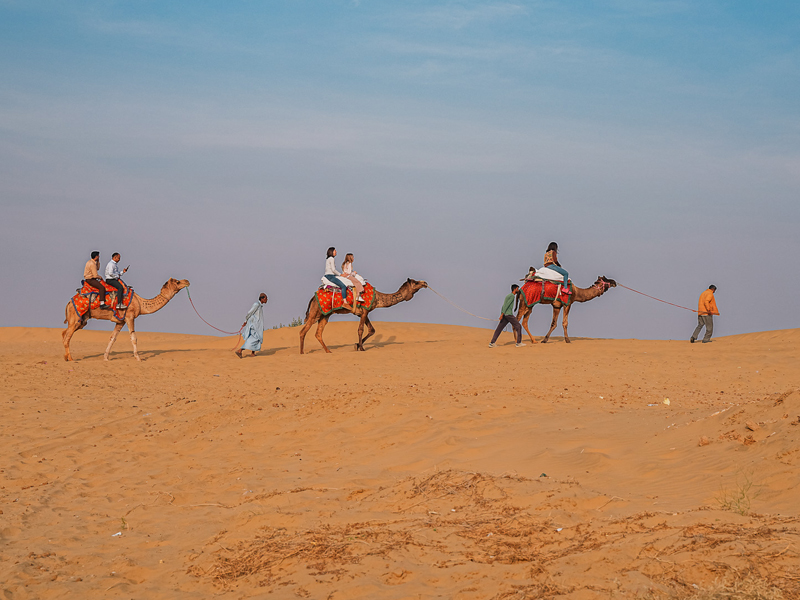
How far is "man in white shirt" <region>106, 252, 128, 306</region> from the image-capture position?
64.6ft

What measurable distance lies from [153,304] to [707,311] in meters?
15.2

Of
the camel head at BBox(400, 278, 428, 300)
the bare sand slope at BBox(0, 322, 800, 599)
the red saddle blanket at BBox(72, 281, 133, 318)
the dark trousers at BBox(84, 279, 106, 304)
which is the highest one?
the camel head at BBox(400, 278, 428, 300)

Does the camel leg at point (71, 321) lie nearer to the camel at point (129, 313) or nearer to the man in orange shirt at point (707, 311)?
the camel at point (129, 313)

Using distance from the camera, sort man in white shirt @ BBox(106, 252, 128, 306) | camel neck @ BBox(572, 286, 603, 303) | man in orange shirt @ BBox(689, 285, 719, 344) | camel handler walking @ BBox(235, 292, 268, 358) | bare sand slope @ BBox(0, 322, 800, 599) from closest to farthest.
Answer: bare sand slope @ BBox(0, 322, 800, 599)
man in white shirt @ BBox(106, 252, 128, 306)
man in orange shirt @ BBox(689, 285, 719, 344)
camel handler walking @ BBox(235, 292, 268, 358)
camel neck @ BBox(572, 286, 603, 303)

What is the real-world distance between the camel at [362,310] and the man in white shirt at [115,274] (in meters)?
4.95

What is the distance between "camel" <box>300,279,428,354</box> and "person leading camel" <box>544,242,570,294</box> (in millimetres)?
3762

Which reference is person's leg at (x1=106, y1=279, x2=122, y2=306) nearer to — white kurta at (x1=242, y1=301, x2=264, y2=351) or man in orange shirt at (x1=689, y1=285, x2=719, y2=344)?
white kurta at (x1=242, y1=301, x2=264, y2=351)

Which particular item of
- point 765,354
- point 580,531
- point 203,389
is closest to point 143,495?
point 580,531

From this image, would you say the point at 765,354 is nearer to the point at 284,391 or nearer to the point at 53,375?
the point at 284,391

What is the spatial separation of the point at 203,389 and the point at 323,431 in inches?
236

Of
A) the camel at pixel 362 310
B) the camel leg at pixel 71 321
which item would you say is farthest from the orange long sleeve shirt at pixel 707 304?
the camel leg at pixel 71 321

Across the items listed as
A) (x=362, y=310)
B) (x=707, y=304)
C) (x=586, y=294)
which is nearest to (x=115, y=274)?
(x=362, y=310)

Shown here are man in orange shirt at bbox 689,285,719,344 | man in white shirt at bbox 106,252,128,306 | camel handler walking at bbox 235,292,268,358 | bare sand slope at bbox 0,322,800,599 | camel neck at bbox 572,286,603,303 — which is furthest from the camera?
camel neck at bbox 572,286,603,303

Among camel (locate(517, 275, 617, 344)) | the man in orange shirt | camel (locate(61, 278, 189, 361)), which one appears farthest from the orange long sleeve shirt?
camel (locate(61, 278, 189, 361))
